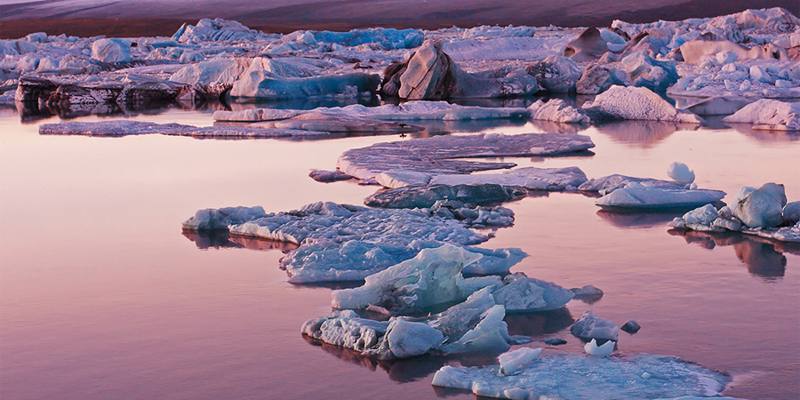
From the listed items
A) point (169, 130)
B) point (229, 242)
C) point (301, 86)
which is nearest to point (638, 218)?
point (229, 242)

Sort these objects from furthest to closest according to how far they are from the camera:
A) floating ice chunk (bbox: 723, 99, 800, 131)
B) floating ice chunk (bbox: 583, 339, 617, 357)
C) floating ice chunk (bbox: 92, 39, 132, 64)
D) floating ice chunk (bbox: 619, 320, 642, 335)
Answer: floating ice chunk (bbox: 92, 39, 132, 64), floating ice chunk (bbox: 723, 99, 800, 131), floating ice chunk (bbox: 619, 320, 642, 335), floating ice chunk (bbox: 583, 339, 617, 357)

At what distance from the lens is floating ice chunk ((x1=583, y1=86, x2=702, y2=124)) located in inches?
485

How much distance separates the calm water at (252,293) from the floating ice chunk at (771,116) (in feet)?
9.75

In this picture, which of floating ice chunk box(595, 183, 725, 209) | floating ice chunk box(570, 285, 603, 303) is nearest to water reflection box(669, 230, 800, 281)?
floating ice chunk box(595, 183, 725, 209)

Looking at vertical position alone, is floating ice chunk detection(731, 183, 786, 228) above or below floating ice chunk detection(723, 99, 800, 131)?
above

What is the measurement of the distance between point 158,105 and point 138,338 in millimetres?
13122

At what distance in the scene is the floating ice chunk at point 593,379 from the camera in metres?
3.37

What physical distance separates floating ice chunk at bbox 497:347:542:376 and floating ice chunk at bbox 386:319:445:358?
279 millimetres

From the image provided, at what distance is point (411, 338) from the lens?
150 inches

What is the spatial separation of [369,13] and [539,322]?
200 feet

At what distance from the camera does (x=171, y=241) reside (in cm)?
580

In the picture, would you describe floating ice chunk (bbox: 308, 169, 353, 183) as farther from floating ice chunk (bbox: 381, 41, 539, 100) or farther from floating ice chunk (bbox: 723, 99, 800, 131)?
floating ice chunk (bbox: 381, 41, 539, 100)

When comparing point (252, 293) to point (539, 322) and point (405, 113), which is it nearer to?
point (539, 322)

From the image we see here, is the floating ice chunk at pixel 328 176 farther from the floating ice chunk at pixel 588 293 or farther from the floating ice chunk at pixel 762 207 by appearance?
the floating ice chunk at pixel 588 293
